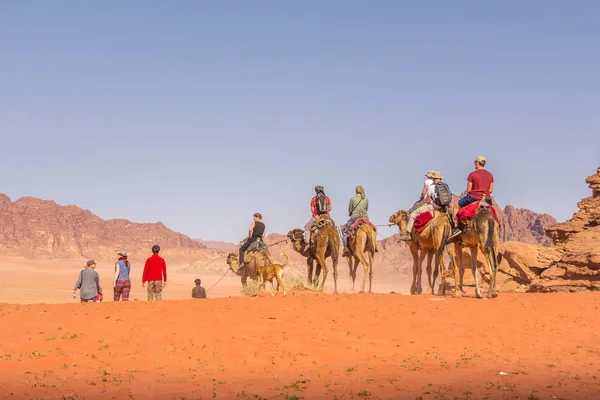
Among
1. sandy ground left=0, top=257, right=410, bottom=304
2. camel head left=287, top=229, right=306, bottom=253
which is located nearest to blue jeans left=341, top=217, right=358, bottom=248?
camel head left=287, top=229, right=306, bottom=253

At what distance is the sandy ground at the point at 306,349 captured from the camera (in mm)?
12078

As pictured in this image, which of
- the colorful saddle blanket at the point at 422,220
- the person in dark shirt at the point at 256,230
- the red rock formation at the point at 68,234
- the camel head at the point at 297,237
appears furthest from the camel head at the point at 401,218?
the red rock formation at the point at 68,234

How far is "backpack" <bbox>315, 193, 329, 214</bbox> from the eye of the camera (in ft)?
79.6

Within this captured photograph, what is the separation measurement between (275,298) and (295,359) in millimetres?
6773

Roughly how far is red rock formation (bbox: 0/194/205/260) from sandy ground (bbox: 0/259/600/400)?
114m

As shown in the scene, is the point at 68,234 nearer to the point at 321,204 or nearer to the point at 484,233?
the point at 321,204

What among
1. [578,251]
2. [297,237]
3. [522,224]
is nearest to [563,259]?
[578,251]

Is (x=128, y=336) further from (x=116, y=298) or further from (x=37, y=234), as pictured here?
(x=37, y=234)

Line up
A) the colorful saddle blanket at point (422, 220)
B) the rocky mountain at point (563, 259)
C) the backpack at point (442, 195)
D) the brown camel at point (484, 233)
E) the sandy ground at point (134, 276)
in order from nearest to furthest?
the brown camel at point (484, 233) → the backpack at point (442, 195) → the colorful saddle blanket at point (422, 220) → the rocky mountain at point (563, 259) → the sandy ground at point (134, 276)

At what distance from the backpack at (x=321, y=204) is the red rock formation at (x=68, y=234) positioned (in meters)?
109

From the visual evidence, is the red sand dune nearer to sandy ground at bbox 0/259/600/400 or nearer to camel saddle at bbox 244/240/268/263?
sandy ground at bbox 0/259/600/400

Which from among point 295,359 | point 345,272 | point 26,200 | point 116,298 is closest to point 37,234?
point 26,200

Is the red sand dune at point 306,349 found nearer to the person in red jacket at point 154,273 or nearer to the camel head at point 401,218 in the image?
the person in red jacket at point 154,273

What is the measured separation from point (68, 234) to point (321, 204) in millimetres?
124250
